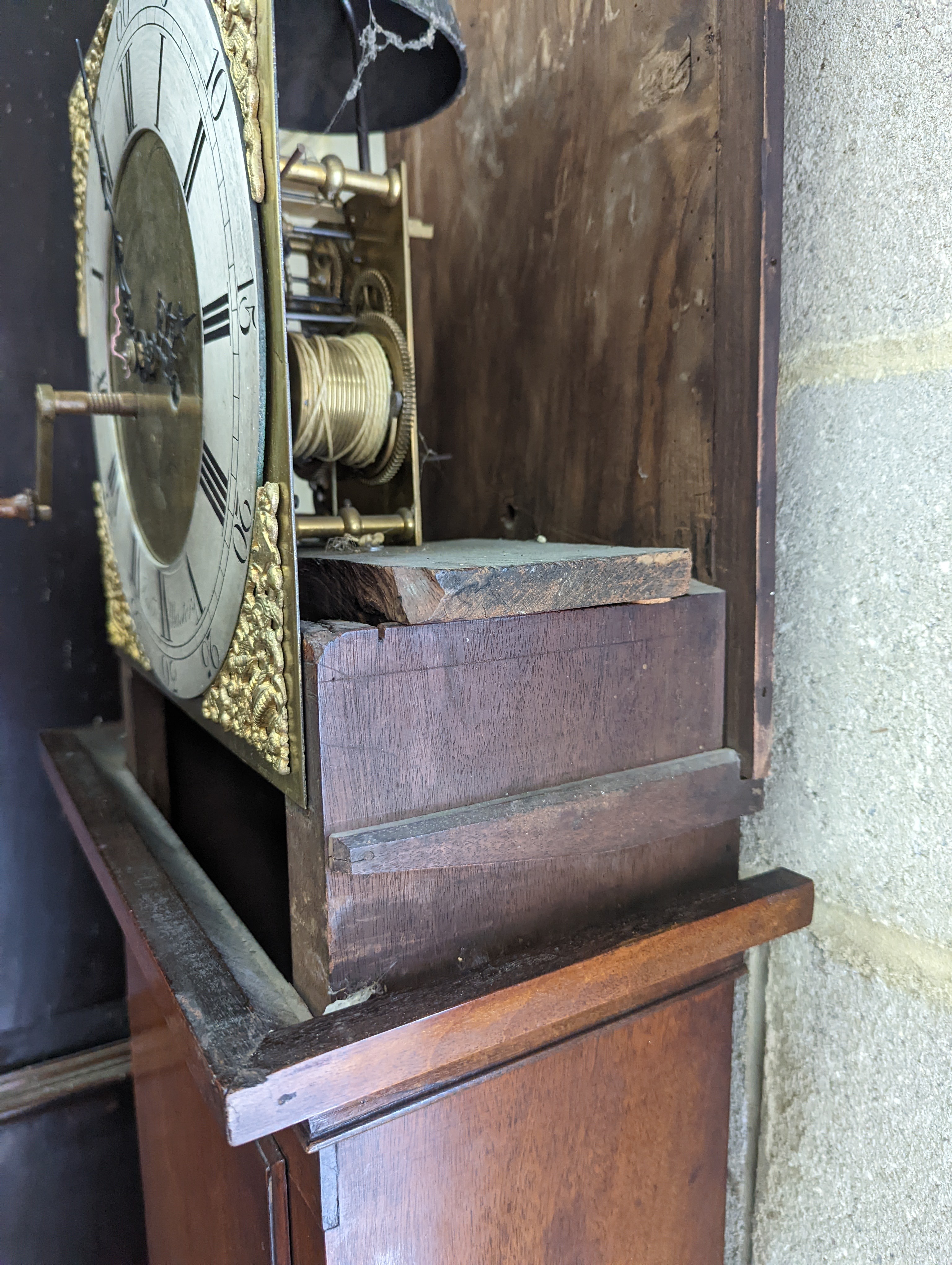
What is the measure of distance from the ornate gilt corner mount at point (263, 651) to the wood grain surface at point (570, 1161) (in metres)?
0.26

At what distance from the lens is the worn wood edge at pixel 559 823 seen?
521 mm

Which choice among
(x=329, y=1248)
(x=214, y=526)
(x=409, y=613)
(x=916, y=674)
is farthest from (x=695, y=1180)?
(x=214, y=526)

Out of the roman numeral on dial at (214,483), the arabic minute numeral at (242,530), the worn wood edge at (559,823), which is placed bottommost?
the worn wood edge at (559,823)

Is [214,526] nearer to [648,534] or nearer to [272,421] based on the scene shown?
[272,421]

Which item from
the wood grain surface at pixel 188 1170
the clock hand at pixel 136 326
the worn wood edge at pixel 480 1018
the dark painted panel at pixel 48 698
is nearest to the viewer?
the worn wood edge at pixel 480 1018

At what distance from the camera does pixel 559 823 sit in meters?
0.58

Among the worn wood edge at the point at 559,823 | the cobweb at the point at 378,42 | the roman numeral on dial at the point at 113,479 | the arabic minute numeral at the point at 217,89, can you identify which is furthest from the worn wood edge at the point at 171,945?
the cobweb at the point at 378,42

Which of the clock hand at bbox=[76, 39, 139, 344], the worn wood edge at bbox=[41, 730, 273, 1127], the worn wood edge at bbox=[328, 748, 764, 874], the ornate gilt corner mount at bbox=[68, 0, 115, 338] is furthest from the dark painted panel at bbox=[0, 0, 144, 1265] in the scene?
the worn wood edge at bbox=[328, 748, 764, 874]

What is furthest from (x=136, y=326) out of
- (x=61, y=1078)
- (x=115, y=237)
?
(x=61, y=1078)

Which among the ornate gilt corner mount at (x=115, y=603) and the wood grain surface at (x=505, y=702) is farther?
the ornate gilt corner mount at (x=115, y=603)

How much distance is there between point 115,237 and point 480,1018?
2.53 feet

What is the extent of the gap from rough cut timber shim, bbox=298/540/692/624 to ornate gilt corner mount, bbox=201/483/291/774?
5 centimetres

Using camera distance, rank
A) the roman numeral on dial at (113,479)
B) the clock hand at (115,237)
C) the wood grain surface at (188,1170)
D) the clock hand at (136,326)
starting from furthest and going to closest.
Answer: the roman numeral on dial at (113,479)
the clock hand at (115,237)
the clock hand at (136,326)
the wood grain surface at (188,1170)

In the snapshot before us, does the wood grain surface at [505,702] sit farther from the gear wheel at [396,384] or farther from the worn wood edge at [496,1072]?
the gear wheel at [396,384]
